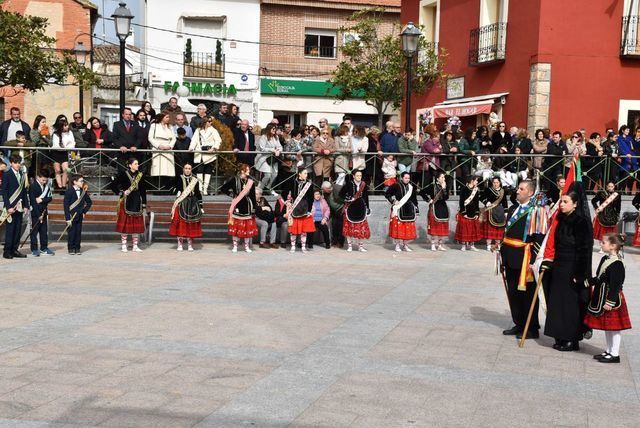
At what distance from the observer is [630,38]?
72.9 feet

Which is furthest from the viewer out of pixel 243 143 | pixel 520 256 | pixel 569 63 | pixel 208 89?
pixel 208 89

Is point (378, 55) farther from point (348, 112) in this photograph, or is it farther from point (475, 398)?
point (475, 398)

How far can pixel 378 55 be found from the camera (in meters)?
26.2

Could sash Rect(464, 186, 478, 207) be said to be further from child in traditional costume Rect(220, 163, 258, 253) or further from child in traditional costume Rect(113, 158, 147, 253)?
child in traditional costume Rect(113, 158, 147, 253)

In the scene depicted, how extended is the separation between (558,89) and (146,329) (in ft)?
53.5

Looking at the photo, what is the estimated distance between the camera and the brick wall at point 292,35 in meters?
37.6

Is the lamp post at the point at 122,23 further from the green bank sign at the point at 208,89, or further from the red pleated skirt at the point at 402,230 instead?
the green bank sign at the point at 208,89

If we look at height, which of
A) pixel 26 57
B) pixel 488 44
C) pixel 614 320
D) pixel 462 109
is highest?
pixel 488 44

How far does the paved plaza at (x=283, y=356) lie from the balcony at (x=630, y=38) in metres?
11.1

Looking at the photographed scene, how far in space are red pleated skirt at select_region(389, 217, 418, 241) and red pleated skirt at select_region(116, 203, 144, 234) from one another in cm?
459

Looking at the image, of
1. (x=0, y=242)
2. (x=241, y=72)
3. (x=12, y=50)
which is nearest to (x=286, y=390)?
(x=0, y=242)

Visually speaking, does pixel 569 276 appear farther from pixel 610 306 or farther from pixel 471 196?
pixel 471 196

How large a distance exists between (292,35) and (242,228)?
941 inches

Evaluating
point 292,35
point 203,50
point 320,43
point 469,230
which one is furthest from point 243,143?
point 320,43
